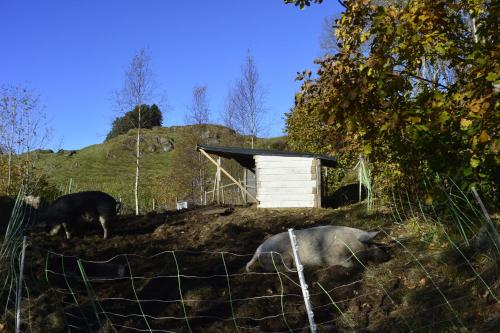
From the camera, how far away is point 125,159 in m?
44.7

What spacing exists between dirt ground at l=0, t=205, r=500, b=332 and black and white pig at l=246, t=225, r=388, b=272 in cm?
27

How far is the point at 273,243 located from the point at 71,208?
204 inches

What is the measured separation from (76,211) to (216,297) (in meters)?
5.49

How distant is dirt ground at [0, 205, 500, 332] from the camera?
5387mm

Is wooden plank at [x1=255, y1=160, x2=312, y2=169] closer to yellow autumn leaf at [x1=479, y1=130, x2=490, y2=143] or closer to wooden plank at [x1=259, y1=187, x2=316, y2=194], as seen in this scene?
wooden plank at [x1=259, y1=187, x2=316, y2=194]

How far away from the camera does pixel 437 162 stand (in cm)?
527

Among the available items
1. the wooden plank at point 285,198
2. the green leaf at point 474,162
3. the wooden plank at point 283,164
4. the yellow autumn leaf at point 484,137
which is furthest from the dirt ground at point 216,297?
the wooden plank at point 283,164

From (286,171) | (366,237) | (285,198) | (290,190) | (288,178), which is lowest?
(366,237)

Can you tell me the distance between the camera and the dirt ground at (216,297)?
5.39 metres

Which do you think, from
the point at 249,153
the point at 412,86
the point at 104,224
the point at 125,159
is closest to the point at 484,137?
the point at 412,86

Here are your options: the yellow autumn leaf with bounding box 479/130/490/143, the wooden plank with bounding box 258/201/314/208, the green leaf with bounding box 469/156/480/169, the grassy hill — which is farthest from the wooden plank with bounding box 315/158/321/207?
the grassy hill

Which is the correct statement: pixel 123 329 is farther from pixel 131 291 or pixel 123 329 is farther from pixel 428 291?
pixel 428 291

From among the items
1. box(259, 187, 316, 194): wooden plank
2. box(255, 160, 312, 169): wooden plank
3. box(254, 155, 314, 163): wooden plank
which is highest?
box(254, 155, 314, 163): wooden plank

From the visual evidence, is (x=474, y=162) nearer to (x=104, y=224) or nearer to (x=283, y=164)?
(x=104, y=224)
